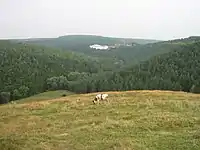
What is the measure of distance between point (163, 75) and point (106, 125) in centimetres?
12533

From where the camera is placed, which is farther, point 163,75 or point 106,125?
point 163,75

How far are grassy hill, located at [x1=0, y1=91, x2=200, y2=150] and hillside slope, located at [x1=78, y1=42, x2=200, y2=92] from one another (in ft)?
286

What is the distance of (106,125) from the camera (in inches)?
1012

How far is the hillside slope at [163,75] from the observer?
133500 mm

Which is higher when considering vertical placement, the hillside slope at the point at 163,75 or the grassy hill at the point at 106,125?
the grassy hill at the point at 106,125

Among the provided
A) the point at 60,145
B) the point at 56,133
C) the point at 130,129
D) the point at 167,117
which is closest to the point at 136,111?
the point at 167,117

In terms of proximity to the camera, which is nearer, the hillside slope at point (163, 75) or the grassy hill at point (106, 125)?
the grassy hill at point (106, 125)

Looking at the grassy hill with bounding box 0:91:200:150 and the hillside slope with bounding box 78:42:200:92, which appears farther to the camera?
the hillside slope with bounding box 78:42:200:92

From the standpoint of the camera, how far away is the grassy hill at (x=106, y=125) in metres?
21.5

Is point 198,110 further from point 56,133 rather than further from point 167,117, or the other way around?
point 56,133

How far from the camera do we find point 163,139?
21812 mm

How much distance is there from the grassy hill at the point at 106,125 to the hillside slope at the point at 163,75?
286 feet

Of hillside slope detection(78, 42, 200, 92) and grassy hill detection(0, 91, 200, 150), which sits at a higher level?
grassy hill detection(0, 91, 200, 150)

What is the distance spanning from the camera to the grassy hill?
21453mm
